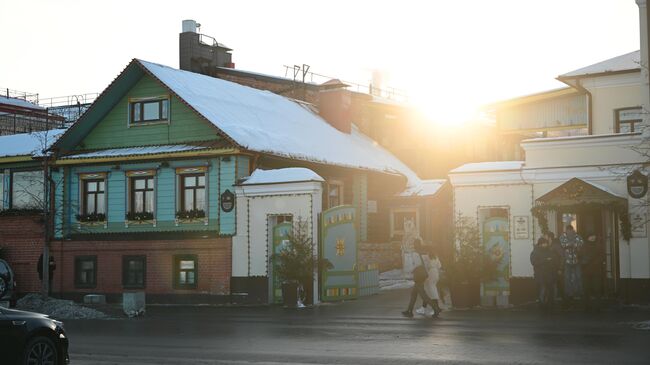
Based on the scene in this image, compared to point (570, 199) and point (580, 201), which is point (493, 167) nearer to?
point (570, 199)

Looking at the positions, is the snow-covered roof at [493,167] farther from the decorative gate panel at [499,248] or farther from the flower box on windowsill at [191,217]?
the flower box on windowsill at [191,217]

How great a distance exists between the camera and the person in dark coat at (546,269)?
76.9 ft

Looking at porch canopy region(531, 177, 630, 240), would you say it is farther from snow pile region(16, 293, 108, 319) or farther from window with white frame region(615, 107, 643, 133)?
snow pile region(16, 293, 108, 319)

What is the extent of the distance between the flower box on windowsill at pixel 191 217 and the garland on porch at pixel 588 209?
11.8 metres

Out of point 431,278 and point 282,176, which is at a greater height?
point 282,176

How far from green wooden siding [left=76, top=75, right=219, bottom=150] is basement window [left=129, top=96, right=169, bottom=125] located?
19 cm

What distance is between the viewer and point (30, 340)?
12711 millimetres

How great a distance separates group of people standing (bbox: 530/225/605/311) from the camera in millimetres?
23484

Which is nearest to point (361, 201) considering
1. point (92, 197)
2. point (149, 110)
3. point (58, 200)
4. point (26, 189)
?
point (149, 110)

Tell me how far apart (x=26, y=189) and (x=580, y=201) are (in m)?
22.3

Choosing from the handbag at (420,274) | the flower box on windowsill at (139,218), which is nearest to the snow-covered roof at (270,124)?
the flower box on windowsill at (139,218)

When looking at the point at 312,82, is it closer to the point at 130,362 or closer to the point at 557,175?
the point at 557,175

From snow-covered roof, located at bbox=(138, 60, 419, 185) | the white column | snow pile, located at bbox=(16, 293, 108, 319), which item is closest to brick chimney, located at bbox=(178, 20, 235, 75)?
snow-covered roof, located at bbox=(138, 60, 419, 185)

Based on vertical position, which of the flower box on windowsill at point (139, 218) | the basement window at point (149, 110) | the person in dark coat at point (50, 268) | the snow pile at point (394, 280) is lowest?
the snow pile at point (394, 280)
